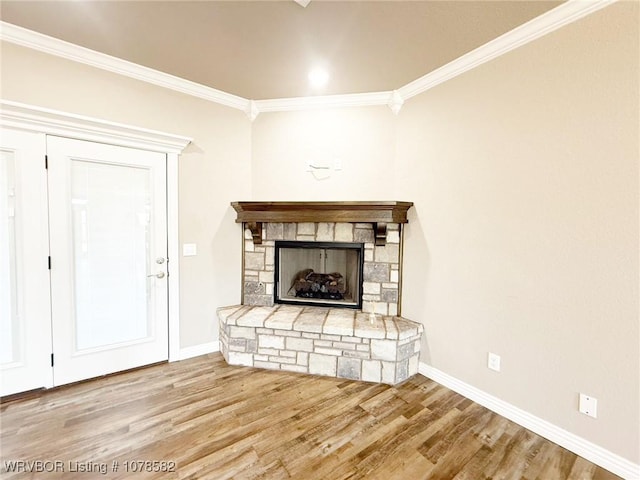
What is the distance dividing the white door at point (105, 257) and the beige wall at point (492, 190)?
0.27 meters

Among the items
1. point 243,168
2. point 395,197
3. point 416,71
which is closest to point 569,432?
point 395,197

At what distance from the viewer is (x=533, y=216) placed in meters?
1.87

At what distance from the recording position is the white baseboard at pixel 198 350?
9.09 feet

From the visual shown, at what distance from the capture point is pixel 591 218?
1626mm

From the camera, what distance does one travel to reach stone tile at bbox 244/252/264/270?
10.0 ft

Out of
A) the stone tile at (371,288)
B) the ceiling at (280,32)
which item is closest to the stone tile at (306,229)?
the stone tile at (371,288)

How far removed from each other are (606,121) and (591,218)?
0.54 meters

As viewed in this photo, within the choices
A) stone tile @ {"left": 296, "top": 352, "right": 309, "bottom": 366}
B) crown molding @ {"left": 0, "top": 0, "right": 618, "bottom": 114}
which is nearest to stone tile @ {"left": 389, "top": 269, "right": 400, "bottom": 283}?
stone tile @ {"left": 296, "top": 352, "right": 309, "bottom": 366}

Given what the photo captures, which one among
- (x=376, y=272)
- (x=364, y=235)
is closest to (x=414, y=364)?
(x=376, y=272)

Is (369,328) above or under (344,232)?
under

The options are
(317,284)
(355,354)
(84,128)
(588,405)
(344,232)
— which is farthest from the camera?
(317,284)

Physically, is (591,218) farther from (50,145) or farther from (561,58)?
(50,145)

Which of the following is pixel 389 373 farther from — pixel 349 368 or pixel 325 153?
pixel 325 153

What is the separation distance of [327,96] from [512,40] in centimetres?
153
